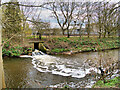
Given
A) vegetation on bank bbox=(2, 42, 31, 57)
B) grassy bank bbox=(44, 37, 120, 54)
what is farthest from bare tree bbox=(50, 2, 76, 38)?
vegetation on bank bbox=(2, 42, 31, 57)

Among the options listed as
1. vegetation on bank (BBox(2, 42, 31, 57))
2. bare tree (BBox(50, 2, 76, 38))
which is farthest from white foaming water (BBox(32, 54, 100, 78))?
bare tree (BBox(50, 2, 76, 38))

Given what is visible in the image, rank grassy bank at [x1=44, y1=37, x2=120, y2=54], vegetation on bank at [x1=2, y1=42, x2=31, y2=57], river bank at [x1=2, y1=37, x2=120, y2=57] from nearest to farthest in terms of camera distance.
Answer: vegetation on bank at [x1=2, y1=42, x2=31, y2=57], river bank at [x1=2, y1=37, x2=120, y2=57], grassy bank at [x1=44, y1=37, x2=120, y2=54]

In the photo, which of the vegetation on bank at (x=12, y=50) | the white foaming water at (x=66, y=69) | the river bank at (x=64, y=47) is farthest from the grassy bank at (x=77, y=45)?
the white foaming water at (x=66, y=69)

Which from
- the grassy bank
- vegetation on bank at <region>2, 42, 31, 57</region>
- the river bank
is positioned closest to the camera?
vegetation on bank at <region>2, 42, 31, 57</region>

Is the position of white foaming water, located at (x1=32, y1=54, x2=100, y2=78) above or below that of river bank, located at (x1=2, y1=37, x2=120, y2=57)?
below

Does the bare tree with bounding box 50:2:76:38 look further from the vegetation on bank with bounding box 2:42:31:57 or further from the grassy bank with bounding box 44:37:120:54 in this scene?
the vegetation on bank with bounding box 2:42:31:57

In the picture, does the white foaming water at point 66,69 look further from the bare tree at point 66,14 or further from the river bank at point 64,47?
the bare tree at point 66,14

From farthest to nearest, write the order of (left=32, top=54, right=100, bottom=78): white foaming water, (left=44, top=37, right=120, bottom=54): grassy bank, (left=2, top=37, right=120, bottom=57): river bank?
1. (left=44, top=37, right=120, bottom=54): grassy bank
2. (left=2, top=37, right=120, bottom=57): river bank
3. (left=32, top=54, right=100, bottom=78): white foaming water

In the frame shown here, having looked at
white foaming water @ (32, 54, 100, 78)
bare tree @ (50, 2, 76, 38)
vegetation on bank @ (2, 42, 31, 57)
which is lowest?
white foaming water @ (32, 54, 100, 78)

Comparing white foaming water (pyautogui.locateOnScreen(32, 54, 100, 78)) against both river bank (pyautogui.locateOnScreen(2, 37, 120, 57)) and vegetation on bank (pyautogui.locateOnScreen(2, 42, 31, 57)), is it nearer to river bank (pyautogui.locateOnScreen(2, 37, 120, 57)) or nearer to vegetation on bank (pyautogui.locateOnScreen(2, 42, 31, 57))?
vegetation on bank (pyautogui.locateOnScreen(2, 42, 31, 57))

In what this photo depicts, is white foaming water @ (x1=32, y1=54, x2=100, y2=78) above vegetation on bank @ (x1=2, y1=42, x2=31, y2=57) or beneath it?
beneath

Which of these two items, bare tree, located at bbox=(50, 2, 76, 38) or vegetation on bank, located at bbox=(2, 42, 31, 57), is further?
bare tree, located at bbox=(50, 2, 76, 38)

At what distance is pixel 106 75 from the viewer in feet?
10.8

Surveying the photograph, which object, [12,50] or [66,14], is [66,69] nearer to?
[12,50]
